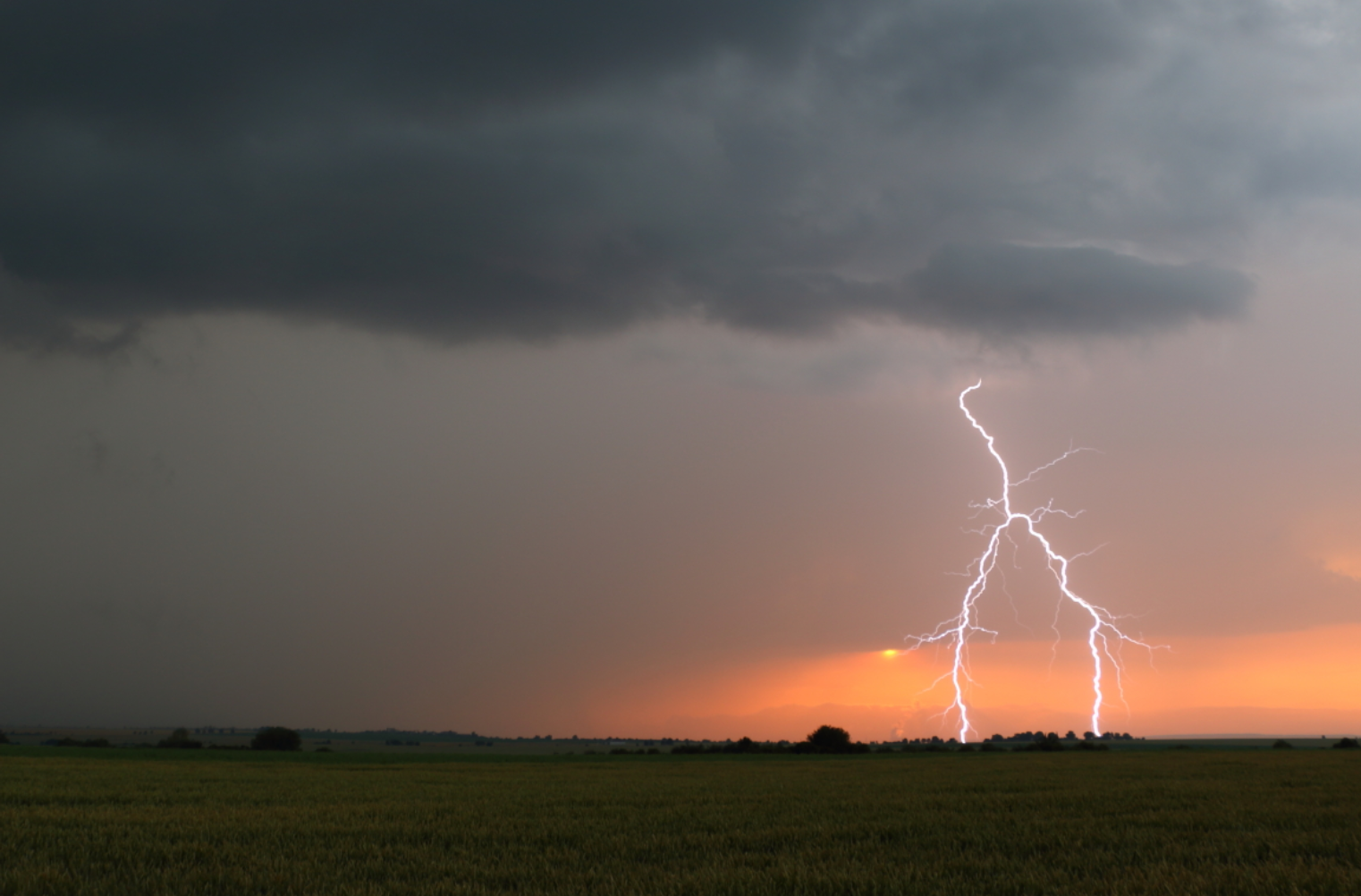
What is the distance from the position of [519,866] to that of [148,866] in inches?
144

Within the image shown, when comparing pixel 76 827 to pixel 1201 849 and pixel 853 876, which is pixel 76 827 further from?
pixel 1201 849

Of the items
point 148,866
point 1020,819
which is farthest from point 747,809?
point 148,866

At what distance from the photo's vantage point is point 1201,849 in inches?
381

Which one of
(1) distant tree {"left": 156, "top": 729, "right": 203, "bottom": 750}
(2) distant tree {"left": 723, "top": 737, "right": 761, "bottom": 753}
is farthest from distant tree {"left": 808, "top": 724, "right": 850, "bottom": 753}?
(1) distant tree {"left": 156, "top": 729, "right": 203, "bottom": 750}

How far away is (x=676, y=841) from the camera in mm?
10234

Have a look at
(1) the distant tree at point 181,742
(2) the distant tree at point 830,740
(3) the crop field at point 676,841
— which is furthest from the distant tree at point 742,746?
(3) the crop field at point 676,841

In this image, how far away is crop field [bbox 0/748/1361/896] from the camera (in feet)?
24.4

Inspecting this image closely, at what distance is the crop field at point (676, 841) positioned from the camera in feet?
24.4

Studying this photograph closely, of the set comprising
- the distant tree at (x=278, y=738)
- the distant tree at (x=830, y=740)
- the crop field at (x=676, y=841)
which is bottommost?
the distant tree at (x=278, y=738)

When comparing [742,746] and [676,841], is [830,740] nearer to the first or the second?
[742,746]

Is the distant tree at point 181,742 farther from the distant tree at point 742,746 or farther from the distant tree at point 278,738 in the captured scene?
the distant tree at point 742,746

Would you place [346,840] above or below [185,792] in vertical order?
above

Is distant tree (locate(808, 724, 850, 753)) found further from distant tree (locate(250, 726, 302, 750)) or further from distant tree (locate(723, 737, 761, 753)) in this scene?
distant tree (locate(250, 726, 302, 750))

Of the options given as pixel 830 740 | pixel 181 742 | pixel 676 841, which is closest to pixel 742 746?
pixel 830 740
